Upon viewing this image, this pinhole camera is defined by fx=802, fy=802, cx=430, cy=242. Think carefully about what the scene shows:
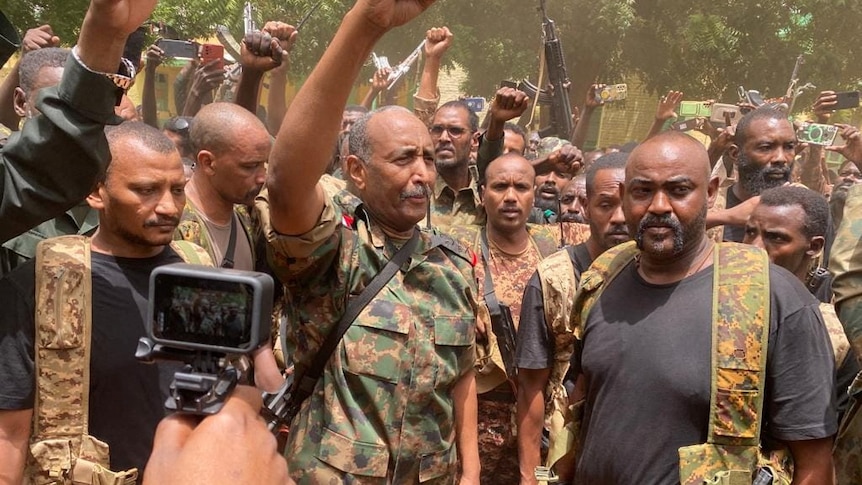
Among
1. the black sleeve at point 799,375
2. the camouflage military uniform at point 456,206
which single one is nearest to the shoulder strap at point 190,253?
the black sleeve at point 799,375

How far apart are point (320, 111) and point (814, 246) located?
2.48 metres

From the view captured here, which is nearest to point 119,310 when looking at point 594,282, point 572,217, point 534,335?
point 594,282

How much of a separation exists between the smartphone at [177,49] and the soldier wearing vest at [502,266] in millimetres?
3779

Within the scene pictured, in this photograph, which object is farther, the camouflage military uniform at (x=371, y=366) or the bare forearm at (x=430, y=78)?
the bare forearm at (x=430, y=78)

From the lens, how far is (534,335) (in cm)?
349

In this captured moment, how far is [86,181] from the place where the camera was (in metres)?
1.71

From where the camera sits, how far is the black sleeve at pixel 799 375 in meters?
2.41

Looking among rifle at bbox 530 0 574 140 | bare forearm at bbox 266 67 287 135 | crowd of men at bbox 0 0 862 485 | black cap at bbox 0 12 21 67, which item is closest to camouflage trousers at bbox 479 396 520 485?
crowd of men at bbox 0 0 862 485

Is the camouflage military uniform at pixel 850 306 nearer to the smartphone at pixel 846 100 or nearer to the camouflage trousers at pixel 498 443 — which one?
the camouflage trousers at pixel 498 443

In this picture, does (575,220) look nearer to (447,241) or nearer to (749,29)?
(447,241)

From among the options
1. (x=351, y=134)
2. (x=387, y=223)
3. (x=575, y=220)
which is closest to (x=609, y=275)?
(x=387, y=223)

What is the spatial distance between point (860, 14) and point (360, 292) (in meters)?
21.0

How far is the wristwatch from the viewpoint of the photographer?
159 centimetres

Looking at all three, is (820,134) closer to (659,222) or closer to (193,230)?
(659,222)
